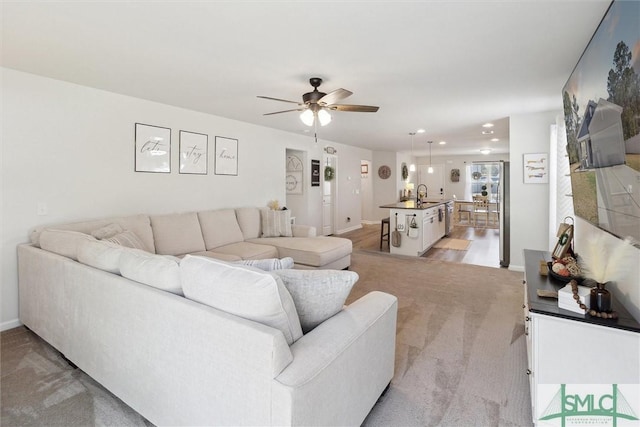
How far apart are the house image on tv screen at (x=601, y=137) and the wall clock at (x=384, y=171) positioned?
794 centimetres

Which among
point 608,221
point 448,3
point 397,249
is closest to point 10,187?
point 448,3

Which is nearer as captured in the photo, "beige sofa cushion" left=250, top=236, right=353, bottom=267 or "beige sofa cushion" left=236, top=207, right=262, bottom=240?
"beige sofa cushion" left=250, top=236, right=353, bottom=267

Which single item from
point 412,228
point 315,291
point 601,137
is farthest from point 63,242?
point 412,228

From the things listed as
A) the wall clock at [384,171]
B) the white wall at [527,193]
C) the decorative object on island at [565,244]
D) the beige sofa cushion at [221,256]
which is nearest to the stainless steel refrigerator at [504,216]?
the white wall at [527,193]

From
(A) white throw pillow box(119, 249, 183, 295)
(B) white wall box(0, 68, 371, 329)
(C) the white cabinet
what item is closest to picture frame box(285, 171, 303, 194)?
(C) the white cabinet

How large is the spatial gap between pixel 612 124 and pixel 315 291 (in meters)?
1.67

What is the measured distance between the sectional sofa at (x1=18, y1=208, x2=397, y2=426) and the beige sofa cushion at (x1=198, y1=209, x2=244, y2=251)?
→ 1859mm

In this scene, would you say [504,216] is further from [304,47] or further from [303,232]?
[304,47]

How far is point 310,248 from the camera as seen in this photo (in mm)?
4258

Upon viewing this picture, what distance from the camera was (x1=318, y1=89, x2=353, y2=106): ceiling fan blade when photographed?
2.82 m

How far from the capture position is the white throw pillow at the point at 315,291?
1.56m

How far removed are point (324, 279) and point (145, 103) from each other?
356 cm

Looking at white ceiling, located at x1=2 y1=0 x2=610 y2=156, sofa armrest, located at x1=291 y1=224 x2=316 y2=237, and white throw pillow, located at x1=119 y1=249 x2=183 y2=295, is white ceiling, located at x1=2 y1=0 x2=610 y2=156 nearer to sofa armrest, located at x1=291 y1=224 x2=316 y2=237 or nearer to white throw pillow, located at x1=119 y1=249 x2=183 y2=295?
white throw pillow, located at x1=119 y1=249 x2=183 y2=295

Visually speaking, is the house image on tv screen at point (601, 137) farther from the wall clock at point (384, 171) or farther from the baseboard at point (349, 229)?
the wall clock at point (384, 171)
